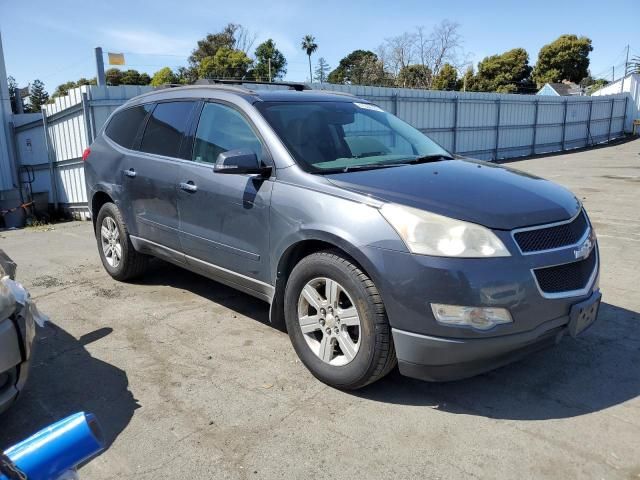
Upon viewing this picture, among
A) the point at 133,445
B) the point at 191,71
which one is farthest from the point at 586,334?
the point at 191,71

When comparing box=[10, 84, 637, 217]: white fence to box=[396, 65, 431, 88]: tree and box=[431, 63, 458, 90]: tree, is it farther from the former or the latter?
box=[396, 65, 431, 88]: tree

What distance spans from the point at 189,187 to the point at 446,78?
4525 centimetres

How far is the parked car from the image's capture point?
2.60 m

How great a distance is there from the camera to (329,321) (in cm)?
316

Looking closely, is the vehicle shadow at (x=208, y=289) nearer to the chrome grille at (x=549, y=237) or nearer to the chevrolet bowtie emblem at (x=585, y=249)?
the chrome grille at (x=549, y=237)

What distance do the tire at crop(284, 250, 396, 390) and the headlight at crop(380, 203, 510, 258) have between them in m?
0.36

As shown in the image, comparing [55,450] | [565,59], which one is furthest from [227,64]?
[55,450]

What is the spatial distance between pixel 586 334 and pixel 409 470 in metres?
2.20

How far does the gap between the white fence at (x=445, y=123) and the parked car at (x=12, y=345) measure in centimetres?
787

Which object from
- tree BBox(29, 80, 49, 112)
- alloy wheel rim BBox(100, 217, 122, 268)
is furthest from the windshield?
tree BBox(29, 80, 49, 112)

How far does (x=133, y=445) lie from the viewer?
2715 millimetres

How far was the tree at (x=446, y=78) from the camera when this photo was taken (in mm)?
43188

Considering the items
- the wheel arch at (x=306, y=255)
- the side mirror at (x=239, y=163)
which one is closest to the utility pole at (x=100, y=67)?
the side mirror at (x=239, y=163)

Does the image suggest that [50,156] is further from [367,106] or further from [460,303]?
[460,303]
